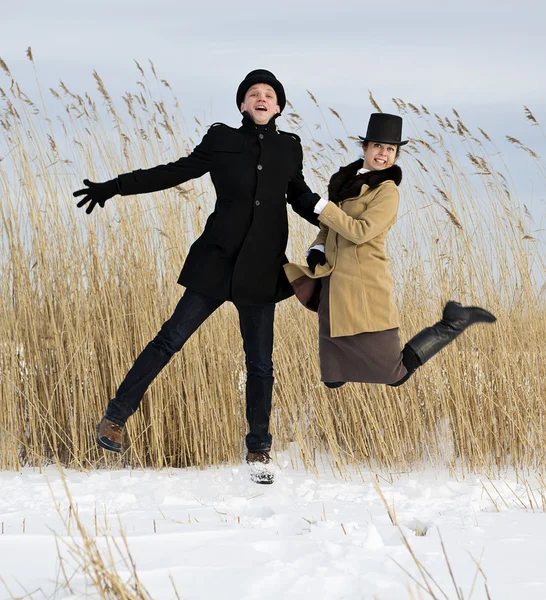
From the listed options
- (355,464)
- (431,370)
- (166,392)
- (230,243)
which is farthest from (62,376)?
(431,370)

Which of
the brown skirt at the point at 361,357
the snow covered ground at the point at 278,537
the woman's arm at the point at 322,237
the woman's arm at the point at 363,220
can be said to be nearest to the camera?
the snow covered ground at the point at 278,537

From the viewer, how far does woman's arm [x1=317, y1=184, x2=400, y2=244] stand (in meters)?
2.90

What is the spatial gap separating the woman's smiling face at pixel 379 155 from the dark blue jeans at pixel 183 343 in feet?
2.58

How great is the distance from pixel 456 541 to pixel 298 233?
2.41 meters

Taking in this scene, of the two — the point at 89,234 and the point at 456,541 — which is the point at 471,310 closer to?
the point at 456,541

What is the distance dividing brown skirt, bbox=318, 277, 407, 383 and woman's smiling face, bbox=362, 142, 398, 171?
0.53 meters

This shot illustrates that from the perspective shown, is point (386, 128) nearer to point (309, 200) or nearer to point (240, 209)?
point (309, 200)

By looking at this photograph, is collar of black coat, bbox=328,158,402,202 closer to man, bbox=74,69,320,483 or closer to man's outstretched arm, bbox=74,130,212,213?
man, bbox=74,69,320,483

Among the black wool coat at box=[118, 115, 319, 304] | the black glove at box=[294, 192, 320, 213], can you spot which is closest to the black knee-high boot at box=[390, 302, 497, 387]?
the black wool coat at box=[118, 115, 319, 304]

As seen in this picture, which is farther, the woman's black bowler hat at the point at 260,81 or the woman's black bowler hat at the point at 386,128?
the woman's black bowler hat at the point at 260,81

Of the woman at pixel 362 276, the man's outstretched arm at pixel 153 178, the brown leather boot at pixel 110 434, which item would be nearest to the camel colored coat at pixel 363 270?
the woman at pixel 362 276

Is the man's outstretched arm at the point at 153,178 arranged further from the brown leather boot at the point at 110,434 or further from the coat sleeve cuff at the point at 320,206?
the brown leather boot at the point at 110,434

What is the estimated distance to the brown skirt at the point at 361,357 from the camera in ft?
9.98

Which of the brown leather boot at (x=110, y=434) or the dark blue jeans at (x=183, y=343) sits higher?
the dark blue jeans at (x=183, y=343)
